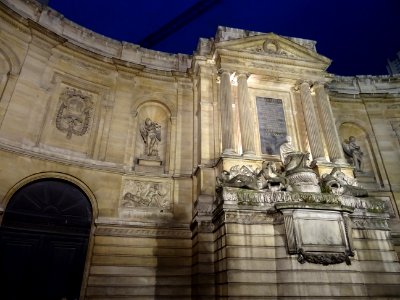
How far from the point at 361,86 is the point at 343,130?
11.0 ft

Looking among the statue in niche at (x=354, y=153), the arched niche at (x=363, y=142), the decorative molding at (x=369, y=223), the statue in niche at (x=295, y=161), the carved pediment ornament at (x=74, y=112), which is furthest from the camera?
the statue in niche at (x=354, y=153)

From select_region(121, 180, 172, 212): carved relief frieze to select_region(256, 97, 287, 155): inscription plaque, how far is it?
457 centimetres

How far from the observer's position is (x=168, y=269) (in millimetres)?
11094

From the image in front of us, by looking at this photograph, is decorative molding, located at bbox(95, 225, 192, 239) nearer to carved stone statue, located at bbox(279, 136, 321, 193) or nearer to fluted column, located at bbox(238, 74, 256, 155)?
fluted column, located at bbox(238, 74, 256, 155)

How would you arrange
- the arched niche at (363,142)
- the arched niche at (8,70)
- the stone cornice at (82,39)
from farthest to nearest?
the arched niche at (363,142) → the stone cornice at (82,39) → the arched niche at (8,70)

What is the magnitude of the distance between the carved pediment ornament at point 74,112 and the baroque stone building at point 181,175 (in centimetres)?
5

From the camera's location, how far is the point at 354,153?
55.8 ft

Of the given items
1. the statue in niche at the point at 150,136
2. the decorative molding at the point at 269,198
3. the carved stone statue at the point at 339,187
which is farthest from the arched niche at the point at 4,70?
the carved stone statue at the point at 339,187

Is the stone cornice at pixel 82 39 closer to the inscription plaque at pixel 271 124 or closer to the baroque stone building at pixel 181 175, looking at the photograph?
the baroque stone building at pixel 181 175

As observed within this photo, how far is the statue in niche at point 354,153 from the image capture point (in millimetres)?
16828

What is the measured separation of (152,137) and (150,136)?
104mm

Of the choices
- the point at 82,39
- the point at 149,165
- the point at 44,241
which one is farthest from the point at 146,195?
the point at 82,39

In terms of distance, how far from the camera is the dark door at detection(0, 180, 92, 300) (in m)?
9.70

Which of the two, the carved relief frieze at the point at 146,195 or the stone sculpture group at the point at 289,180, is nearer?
the stone sculpture group at the point at 289,180
